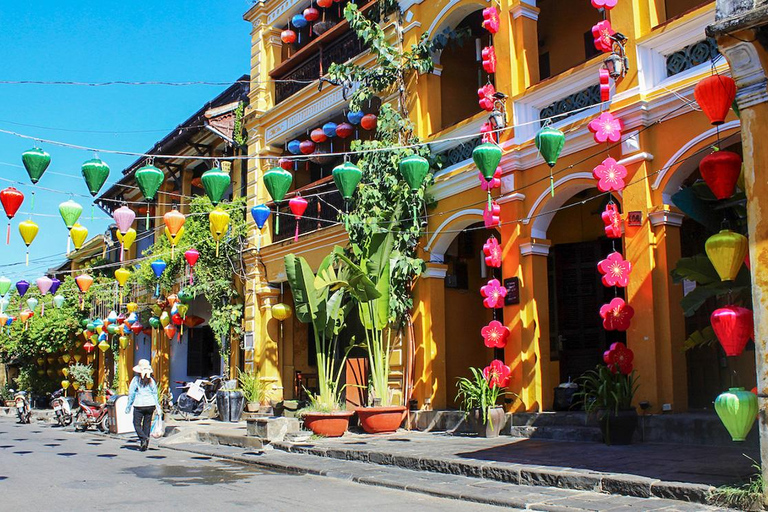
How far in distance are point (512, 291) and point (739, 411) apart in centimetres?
570

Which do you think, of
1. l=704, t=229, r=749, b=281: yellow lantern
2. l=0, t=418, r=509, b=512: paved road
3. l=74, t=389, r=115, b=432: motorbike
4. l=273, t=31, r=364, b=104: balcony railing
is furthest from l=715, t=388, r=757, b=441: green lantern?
l=74, t=389, r=115, b=432: motorbike

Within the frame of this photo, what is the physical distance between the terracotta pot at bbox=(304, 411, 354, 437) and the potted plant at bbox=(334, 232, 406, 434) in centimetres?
49

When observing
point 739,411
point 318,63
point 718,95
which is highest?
point 318,63

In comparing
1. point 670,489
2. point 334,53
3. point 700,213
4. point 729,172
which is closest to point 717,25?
point 729,172

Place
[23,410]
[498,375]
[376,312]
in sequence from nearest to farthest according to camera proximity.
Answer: [498,375] → [376,312] → [23,410]

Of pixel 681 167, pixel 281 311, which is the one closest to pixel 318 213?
pixel 281 311

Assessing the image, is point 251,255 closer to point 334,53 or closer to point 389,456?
point 334,53

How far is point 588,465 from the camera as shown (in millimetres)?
7719

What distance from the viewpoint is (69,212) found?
10461 mm

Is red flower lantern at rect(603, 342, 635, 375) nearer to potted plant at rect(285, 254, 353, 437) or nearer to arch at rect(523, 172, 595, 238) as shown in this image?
arch at rect(523, 172, 595, 238)

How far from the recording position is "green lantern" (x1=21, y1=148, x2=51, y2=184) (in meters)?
9.23

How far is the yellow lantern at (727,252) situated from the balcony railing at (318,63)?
1075cm

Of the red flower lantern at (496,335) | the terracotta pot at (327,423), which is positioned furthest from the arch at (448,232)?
the terracotta pot at (327,423)

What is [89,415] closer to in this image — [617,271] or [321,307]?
[321,307]
